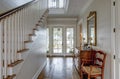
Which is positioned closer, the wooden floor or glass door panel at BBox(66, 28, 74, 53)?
the wooden floor

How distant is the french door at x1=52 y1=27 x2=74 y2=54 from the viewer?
11.6 meters

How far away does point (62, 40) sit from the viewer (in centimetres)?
1157

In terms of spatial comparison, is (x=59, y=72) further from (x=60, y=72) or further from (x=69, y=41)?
(x=69, y=41)

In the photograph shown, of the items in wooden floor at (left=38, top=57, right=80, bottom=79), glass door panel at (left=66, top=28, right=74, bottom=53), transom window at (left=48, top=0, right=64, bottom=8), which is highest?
transom window at (left=48, top=0, right=64, bottom=8)

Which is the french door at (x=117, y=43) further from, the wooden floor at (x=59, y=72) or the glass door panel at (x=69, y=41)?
the glass door panel at (x=69, y=41)

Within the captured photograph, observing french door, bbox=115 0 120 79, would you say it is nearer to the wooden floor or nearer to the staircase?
the staircase

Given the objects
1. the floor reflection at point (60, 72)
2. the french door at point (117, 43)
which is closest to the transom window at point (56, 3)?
the floor reflection at point (60, 72)

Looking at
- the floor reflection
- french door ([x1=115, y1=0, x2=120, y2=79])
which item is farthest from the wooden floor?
french door ([x1=115, y1=0, x2=120, y2=79])

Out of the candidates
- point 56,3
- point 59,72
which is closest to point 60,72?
point 59,72

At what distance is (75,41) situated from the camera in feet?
37.8

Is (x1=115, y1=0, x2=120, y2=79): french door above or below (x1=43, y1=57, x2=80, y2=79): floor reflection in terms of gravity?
above

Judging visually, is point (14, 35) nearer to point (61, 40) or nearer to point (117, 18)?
point (117, 18)

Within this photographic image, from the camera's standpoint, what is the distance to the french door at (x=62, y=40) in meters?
11.6

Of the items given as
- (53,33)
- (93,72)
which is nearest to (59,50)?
(53,33)
